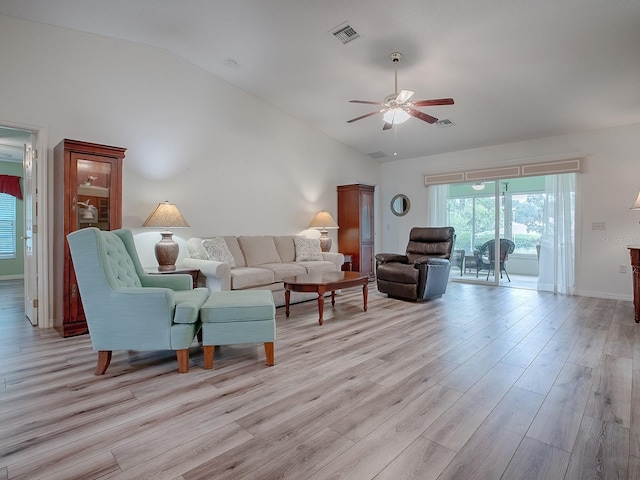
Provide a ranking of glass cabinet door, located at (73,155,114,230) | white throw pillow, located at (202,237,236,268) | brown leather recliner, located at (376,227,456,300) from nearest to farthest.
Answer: glass cabinet door, located at (73,155,114,230), white throw pillow, located at (202,237,236,268), brown leather recliner, located at (376,227,456,300)

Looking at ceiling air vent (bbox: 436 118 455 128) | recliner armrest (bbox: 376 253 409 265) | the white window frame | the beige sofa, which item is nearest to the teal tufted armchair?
the beige sofa

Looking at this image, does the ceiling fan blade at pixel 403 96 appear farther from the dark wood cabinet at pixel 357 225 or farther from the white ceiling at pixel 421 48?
the dark wood cabinet at pixel 357 225

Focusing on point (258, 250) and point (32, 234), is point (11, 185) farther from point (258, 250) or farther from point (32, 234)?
point (258, 250)

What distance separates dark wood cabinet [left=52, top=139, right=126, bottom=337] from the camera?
3.23 m

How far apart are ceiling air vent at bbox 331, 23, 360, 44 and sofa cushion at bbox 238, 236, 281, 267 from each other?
293 centimetres

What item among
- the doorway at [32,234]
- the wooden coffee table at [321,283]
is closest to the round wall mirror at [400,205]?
the wooden coffee table at [321,283]

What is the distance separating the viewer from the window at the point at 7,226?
22.0 ft

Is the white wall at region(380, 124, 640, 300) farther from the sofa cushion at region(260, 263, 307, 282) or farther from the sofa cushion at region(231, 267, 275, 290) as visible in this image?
the sofa cushion at region(231, 267, 275, 290)

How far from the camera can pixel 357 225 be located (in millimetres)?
6457

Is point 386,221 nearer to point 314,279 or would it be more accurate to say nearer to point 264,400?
point 314,279

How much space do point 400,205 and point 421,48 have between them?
410 centimetres

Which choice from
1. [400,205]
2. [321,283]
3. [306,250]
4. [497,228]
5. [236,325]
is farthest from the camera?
[400,205]

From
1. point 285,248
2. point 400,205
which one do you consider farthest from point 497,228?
point 285,248

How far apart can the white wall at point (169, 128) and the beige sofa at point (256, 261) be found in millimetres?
345
